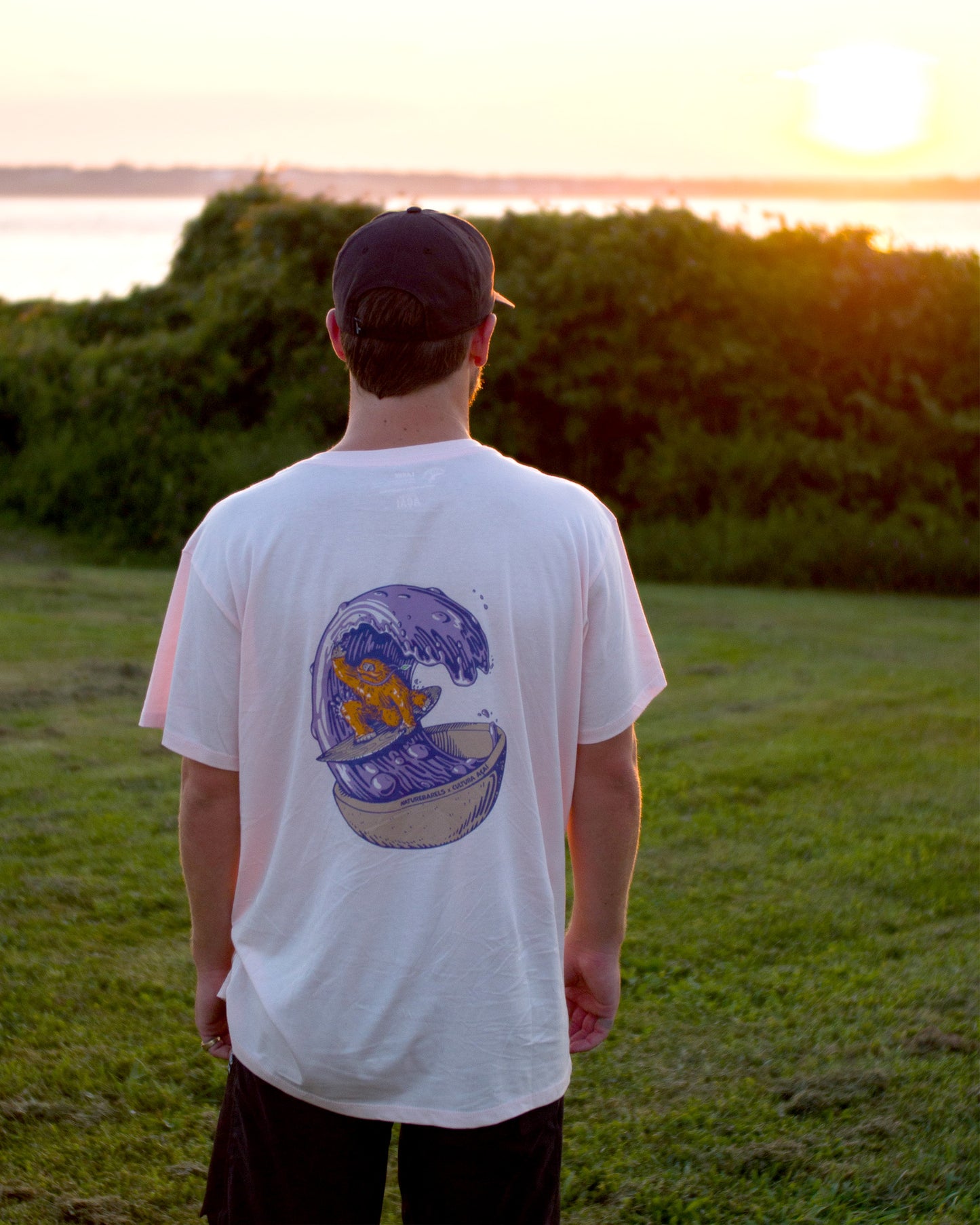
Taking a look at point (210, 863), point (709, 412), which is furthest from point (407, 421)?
point (709, 412)

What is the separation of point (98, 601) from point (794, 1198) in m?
6.86

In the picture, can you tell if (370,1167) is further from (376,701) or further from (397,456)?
(397,456)

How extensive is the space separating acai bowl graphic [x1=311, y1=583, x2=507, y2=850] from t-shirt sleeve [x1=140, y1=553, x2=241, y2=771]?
0.14 meters

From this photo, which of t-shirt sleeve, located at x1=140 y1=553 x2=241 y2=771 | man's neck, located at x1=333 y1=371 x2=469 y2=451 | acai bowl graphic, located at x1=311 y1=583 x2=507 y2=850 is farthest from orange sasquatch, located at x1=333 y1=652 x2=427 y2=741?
man's neck, located at x1=333 y1=371 x2=469 y2=451

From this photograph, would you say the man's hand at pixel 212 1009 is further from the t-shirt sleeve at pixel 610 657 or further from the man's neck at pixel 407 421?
the man's neck at pixel 407 421

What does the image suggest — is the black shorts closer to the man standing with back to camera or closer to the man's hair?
the man standing with back to camera

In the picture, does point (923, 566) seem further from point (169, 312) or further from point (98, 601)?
point (169, 312)

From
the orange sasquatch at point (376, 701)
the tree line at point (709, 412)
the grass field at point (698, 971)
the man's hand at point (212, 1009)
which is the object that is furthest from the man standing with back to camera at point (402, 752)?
the tree line at point (709, 412)

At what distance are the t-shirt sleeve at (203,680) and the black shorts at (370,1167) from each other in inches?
18.2

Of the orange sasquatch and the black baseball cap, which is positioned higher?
the black baseball cap

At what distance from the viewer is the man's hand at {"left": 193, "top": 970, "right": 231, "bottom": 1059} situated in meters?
1.86

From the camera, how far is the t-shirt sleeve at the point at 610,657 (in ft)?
5.56

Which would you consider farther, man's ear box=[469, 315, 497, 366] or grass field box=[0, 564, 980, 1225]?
grass field box=[0, 564, 980, 1225]

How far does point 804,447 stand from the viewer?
10672 mm
